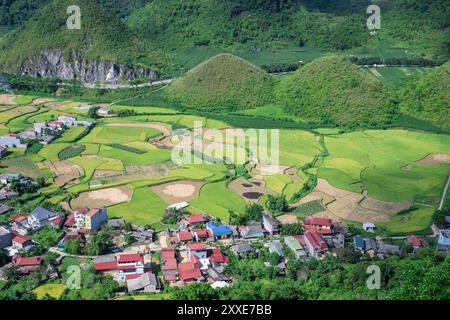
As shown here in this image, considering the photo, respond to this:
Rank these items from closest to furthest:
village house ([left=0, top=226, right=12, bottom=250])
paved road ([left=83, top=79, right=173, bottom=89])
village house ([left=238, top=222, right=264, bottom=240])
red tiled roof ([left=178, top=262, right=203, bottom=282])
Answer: red tiled roof ([left=178, top=262, right=203, bottom=282]), village house ([left=0, top=226, right=12, bottom=250]), village house ([left=238, top=222, right=264, bottom=240]), paved road ([left=83, top=79, right=173, bottom=89])

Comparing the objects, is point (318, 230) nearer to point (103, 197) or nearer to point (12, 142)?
point (103, 197)

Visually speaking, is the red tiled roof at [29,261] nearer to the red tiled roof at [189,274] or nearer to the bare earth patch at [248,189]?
the red tiled roof at [189,274]

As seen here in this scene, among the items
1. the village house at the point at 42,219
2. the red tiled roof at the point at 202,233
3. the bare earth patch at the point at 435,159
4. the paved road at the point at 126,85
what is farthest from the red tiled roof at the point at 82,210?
the paved road at the point at 126,85

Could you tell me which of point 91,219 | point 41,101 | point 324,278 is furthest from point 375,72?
point 324,278

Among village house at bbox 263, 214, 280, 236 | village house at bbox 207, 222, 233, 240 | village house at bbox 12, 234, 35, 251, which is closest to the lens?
village house at bbox 12, 234, 35, 251

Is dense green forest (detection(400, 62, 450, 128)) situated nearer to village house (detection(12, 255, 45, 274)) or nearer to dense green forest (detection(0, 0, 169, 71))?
dense green forest (detection(0, 0, 169, 71))

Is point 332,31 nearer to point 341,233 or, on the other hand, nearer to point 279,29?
point 279,29

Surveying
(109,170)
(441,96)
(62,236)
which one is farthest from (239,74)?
(62,236)

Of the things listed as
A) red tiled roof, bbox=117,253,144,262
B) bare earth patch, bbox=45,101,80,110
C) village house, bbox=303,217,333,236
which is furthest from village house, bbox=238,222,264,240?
bare earth patch, bbox=45,101,80,110
